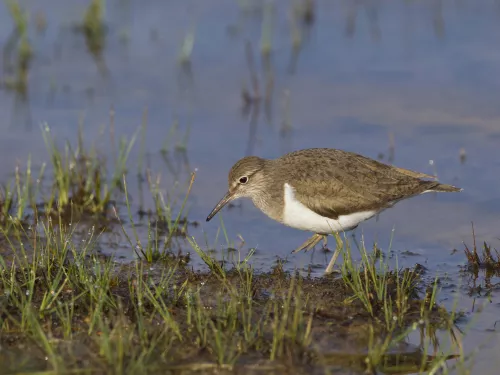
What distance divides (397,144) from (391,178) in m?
2.48

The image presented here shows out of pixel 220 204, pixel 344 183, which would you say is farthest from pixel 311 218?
pixel 220 204

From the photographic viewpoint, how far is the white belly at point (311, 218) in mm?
8297

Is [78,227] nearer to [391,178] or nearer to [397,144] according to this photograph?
[391,178]

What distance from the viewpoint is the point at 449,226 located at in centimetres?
933

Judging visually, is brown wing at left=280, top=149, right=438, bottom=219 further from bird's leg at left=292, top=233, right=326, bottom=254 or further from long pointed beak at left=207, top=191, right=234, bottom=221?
long pointed beak at left=207, top=191, right=234, bottom=221

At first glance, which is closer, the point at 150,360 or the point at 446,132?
the point at 150,360

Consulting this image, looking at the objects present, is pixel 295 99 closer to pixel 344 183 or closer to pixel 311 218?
pixel 344 183

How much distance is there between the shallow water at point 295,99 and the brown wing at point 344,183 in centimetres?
60

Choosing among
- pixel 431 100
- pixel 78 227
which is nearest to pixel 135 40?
pixel 431 100

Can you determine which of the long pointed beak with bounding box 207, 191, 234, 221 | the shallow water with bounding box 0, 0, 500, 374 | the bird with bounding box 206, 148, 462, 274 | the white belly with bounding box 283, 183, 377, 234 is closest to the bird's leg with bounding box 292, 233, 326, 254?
the bird with bounding box 206, 148, 462, 274

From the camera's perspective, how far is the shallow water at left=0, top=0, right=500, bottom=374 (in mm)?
9547

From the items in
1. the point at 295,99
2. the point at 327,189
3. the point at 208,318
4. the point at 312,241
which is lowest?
the point at 208,318

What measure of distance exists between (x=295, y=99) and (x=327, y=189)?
410 cm

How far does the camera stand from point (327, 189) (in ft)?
27.5
